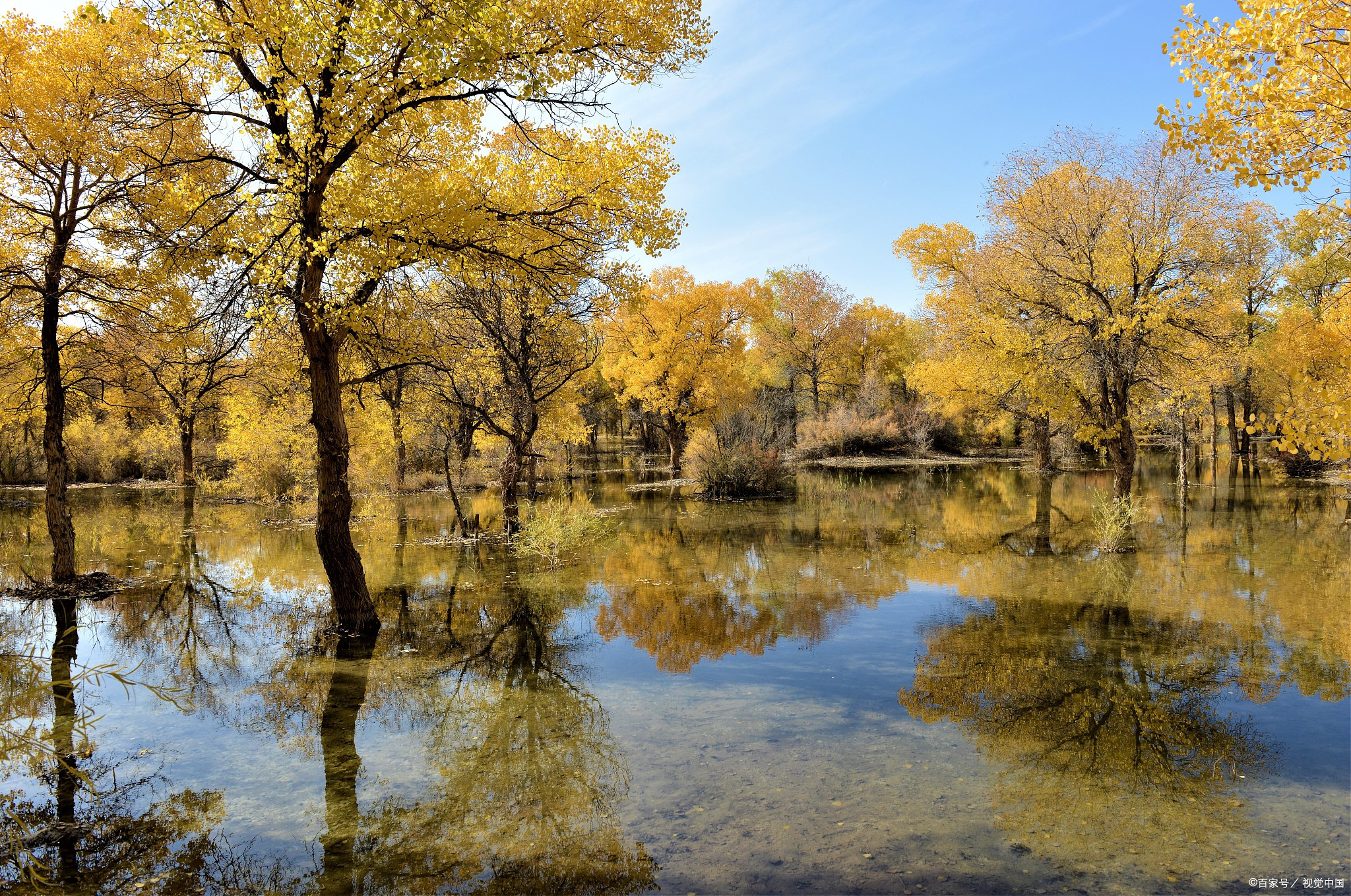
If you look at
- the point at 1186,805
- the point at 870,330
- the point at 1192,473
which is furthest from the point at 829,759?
the point at 870,330

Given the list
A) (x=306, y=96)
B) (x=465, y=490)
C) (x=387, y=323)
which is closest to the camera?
(x=306, y=96)

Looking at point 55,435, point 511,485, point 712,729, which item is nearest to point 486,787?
point 712,729

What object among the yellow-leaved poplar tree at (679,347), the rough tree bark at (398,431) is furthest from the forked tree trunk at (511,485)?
the yellow-leaved poplar tree at (679,347)

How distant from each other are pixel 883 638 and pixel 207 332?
8.32m

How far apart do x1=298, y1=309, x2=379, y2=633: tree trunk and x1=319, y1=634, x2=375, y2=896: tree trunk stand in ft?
2.06

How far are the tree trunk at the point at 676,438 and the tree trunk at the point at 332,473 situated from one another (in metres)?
22.4

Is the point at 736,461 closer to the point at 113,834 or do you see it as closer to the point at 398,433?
the point at 398,433

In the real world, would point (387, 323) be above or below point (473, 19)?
below

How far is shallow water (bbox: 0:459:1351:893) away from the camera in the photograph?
364 centimetres

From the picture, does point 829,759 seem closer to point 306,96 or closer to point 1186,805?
point 1186,805

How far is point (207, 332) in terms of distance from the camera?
788 centimetres

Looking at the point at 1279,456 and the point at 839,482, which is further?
the point at 1279,456

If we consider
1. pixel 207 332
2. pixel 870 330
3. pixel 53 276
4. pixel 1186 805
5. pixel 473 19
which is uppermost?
pixel 870 330

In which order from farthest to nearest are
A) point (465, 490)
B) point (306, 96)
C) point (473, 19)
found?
point (465, 490)
point (306, 96)
point (473, 19)
